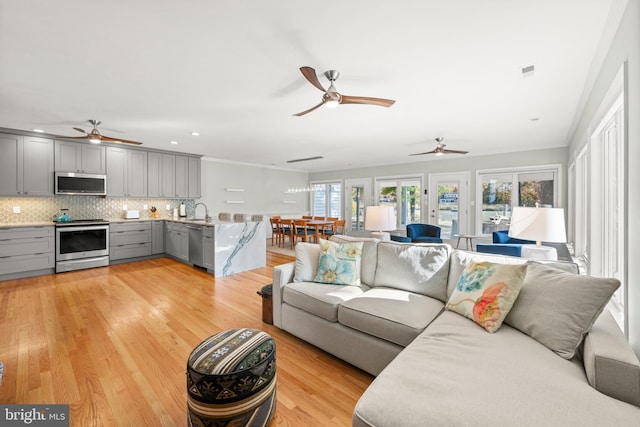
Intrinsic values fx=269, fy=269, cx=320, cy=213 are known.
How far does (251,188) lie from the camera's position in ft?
28.2

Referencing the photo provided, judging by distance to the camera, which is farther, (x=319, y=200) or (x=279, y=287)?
(x=319, y=200)

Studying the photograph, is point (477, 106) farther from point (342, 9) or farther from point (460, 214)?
point (460, 214)

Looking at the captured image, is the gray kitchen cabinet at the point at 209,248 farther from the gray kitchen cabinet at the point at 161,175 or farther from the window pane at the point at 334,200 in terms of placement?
the window pane at the point at 334,200

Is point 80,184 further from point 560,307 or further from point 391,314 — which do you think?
point 560,307

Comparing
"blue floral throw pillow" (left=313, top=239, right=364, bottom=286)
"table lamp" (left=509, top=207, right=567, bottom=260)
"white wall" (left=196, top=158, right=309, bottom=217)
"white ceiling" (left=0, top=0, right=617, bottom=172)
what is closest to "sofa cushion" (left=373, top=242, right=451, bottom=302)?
"blue floral throw pillow" (left=313, top=239, right=364, bottom=286)

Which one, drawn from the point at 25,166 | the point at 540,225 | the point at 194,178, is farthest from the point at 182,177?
the point at 540,225

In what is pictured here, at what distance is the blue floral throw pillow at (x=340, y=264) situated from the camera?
8.68 feet

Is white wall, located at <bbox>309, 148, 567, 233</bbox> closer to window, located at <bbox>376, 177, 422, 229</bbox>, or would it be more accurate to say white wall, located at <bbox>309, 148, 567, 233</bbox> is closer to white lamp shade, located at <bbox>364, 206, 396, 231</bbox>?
window, located at <bbox>376, 177, 422, 229</bbox>

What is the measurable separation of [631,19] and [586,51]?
841 mm

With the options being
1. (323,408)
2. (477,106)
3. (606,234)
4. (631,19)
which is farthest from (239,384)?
(477,106)

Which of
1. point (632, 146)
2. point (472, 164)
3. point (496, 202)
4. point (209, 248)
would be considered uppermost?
point (472, 164)

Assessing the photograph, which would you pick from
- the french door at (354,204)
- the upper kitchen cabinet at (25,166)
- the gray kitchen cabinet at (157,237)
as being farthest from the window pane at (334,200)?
the upper kitchen cabinet at (25,166)

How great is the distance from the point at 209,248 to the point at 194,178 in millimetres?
2872

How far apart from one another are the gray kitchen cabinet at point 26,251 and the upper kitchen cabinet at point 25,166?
71 cm
